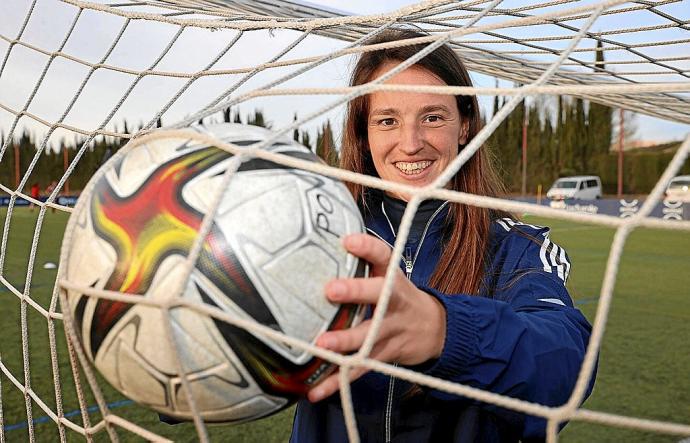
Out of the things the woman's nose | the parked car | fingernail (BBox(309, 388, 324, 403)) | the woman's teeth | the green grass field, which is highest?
the woman's nose

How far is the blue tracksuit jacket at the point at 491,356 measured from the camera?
3.10ft

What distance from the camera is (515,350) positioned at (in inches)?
38.3

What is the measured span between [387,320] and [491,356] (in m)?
0.22

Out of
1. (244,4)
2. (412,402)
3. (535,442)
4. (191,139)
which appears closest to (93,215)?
(191,139)

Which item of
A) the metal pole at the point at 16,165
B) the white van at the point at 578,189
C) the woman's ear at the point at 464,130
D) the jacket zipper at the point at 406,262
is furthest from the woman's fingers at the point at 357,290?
the metal pole at the point at 16,165

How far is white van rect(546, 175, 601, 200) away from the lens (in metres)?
19.2

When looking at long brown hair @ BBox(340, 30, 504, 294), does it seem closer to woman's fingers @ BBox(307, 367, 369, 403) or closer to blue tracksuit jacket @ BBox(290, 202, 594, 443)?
blue tracksuit jacket @ BBox(290, 202, 594, 443)

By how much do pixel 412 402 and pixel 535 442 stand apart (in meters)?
0.27

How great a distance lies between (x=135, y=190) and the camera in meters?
0.90

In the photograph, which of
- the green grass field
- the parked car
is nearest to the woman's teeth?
the green grass field

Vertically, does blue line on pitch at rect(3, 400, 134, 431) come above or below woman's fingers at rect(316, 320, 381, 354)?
below

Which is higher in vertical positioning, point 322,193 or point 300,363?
point 322,193

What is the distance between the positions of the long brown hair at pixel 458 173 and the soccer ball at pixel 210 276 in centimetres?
58

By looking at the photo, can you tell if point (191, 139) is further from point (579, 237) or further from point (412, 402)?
point (579, 237)
